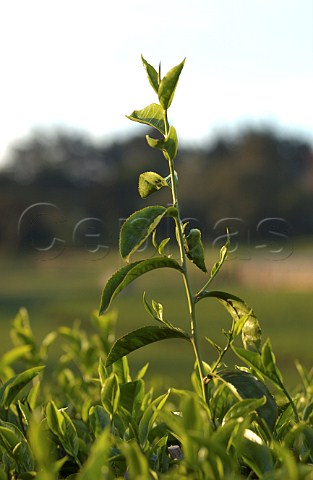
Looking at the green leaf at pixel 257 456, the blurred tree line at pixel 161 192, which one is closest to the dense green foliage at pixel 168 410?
the green leaf at pixel 257 456

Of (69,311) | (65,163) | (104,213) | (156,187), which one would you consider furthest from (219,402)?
(65,163)

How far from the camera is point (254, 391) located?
118cm

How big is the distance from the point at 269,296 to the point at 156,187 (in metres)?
15.5

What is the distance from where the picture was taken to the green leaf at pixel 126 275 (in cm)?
116

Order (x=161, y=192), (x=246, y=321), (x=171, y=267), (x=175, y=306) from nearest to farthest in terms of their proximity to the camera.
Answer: (x=171, y=267) → (x=246, y=321) → (x=175, y=306) → (x=161, y=192)

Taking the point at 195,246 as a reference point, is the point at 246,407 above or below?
below

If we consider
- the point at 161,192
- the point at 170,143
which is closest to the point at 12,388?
the point at 170,143

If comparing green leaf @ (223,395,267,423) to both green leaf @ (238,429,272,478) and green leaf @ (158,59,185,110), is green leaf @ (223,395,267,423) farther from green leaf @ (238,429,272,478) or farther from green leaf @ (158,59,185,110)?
green leaf @ (158,59,185,110)

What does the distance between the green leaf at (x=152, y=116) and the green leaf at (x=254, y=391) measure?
411 mm

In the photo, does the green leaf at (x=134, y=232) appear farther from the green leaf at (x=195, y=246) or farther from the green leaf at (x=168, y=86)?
the green leaf at (x=168, y=86)

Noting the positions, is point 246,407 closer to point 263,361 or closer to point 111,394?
point 263,361

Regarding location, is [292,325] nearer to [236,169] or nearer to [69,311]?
[69,311]

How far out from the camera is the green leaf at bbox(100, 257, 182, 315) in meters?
1.16

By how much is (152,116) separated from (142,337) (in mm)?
363
